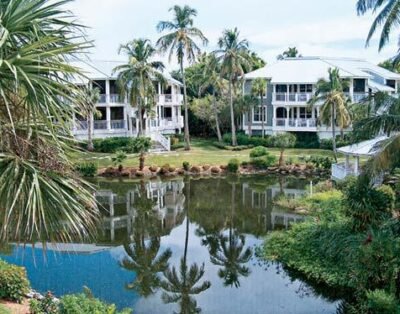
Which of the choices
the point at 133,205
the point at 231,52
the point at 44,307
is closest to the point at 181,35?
the point at 231,52

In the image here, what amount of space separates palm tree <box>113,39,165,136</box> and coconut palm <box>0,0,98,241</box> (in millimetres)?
36821

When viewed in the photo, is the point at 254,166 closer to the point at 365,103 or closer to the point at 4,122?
the point at 365,103

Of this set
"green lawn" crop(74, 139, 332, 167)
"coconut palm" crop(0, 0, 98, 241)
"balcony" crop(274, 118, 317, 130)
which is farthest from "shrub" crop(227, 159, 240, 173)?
"coconut palm" crop(0, 0, 98, 241)

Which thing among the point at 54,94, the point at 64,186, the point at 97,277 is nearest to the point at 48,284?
the point at 97,277

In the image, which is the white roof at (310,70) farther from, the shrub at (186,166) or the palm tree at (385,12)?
the palm tree at (385,12)

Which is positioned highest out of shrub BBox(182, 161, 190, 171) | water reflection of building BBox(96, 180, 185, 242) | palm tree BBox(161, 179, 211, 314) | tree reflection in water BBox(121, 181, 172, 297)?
shrub BBox(182, 161, 190, 171)

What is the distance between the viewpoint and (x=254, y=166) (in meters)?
40.9

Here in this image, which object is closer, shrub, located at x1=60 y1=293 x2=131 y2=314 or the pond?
shrub, located at x1=60 y1=293 x2=131 y2=314

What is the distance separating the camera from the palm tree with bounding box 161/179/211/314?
592 inches

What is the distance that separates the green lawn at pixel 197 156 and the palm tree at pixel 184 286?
22.1 meters

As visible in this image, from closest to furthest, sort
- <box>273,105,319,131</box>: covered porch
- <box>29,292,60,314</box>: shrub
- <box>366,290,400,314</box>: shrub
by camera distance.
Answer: <box>366,290,400,314</box>: shrub
<box>29,292,60,314</box>: shrub
<box>273,105,319,131</box>: covered porch

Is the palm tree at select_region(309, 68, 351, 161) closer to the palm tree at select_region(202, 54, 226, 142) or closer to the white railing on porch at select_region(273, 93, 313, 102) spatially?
the white railing on porch at select_region(273, 93, 313, 102)

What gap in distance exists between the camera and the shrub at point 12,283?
12.8 metres

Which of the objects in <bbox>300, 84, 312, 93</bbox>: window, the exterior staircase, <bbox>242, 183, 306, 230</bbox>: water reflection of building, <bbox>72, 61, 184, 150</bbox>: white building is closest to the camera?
<bbox>242, 183, 306, 230</bbox>: water reflection of building
